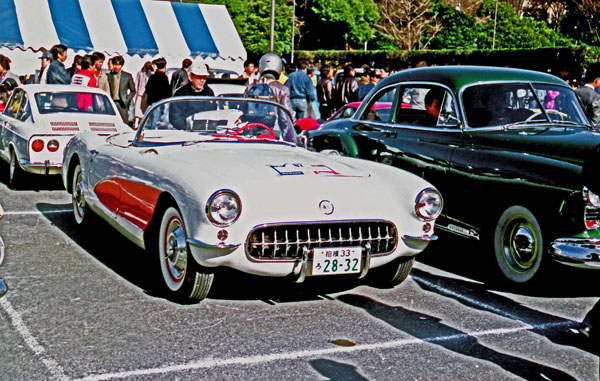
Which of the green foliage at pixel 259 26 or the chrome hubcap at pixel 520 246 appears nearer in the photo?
the chrome hubcap at pixel 520 246

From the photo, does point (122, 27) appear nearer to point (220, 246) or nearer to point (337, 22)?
point (220, 246)

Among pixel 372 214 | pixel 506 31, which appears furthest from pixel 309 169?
pixel 506 31

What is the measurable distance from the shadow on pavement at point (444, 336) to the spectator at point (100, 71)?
8.00 metres

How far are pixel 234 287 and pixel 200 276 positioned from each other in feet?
2.25

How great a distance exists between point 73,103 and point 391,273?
6.12 meters

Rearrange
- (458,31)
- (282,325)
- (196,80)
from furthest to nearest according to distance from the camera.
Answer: (458,31)
(196,80)
(282,325)

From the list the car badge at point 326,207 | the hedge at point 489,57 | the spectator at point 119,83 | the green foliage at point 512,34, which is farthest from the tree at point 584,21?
the car badge at point 326,207

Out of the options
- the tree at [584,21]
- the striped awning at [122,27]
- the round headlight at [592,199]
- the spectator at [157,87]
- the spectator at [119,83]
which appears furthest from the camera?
the tree at [584,21]

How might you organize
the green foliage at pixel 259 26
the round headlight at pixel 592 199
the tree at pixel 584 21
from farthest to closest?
the green foliage at pixel 259 26, the tree at pixel 584 21, the round headlight at pixel 592 199

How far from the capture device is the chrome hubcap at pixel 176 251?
16.1 ft

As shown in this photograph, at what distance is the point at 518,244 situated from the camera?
5742mm

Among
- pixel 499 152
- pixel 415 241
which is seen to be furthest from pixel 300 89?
pixel 415 241

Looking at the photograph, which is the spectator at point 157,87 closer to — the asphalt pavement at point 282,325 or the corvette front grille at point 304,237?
the asphalt pavement at point 282,325

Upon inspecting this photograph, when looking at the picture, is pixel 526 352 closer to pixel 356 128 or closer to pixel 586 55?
pixel 356 128
